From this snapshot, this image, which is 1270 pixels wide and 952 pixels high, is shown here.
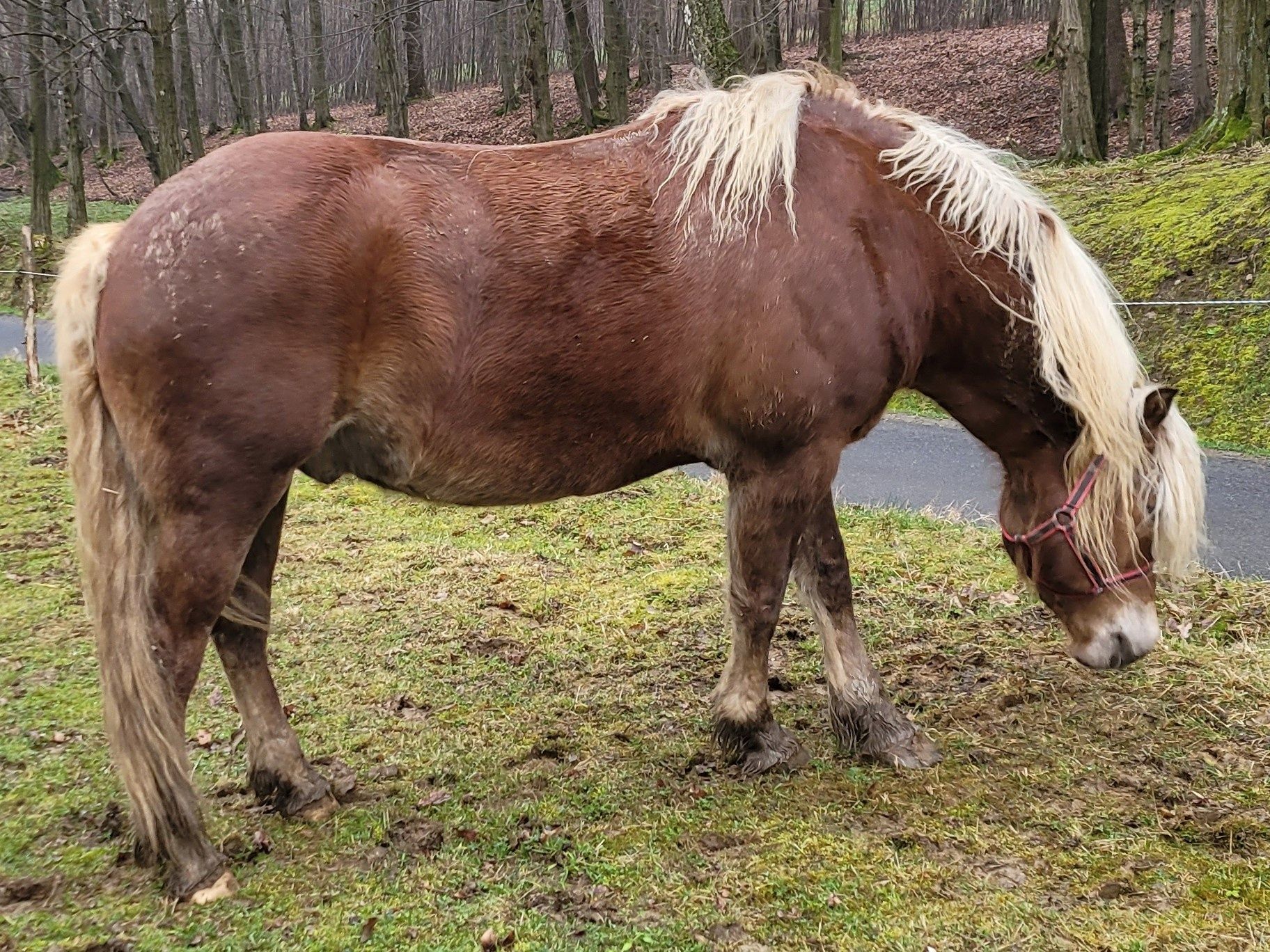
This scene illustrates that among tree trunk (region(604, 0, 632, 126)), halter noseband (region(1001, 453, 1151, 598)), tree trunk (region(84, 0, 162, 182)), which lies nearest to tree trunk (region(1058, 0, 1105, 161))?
tree trunk (region(604, 0, 632, 126))

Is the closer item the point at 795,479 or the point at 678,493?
the point at 795,479

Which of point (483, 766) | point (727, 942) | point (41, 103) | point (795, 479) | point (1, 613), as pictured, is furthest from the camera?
point (41, 103)

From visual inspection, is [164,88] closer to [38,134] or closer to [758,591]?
[38,134]

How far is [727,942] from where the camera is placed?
2549mm

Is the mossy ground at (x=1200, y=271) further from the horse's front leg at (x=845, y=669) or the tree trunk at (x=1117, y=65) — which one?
the tree trunk at (x=1117, y=65)

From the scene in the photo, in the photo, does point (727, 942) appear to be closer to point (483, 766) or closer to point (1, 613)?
point (483, 766)

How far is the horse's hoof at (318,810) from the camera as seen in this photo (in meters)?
3.16

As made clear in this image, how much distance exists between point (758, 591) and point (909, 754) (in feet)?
2.79

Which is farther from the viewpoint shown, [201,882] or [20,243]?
[20,243]

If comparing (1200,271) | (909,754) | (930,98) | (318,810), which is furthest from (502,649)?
(930,98)

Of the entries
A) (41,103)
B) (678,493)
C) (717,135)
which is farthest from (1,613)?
(41,103)

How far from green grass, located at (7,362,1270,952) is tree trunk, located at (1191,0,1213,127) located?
13.0 m

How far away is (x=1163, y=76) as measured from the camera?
44.8ft

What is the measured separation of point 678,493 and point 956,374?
3.40 metres
